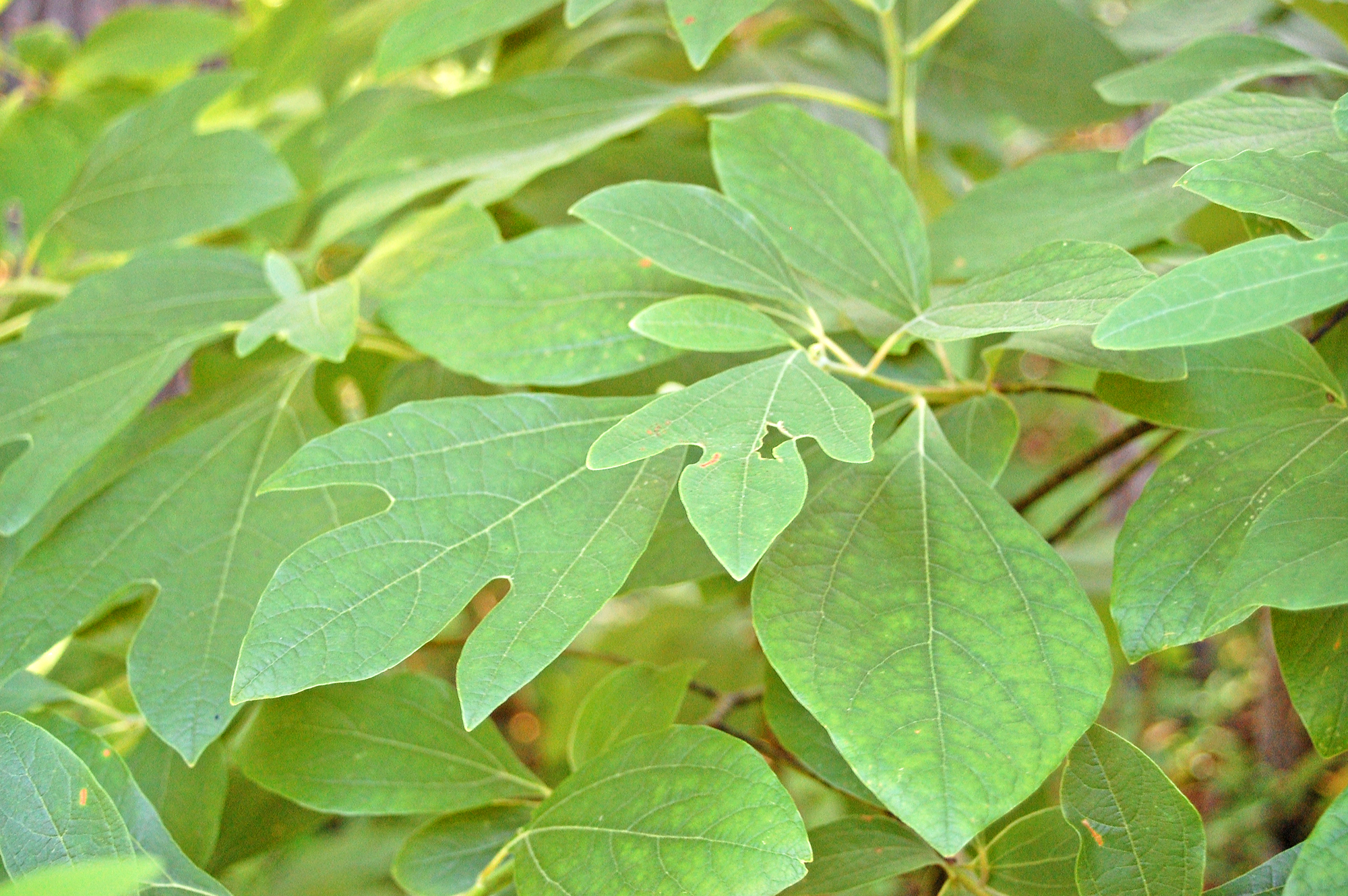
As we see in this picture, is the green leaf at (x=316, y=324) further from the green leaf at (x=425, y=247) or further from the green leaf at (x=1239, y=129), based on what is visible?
the green leaf at (x=1239, y=129)

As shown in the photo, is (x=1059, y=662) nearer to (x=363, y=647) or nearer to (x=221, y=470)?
(x=363, y=647)

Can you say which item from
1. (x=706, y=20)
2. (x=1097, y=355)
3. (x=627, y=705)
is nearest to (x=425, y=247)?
(x=706, y=20)

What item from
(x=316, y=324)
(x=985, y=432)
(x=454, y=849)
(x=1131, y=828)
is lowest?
(x=454, y=849)

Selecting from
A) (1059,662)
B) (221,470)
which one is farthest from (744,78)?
(1059,662)

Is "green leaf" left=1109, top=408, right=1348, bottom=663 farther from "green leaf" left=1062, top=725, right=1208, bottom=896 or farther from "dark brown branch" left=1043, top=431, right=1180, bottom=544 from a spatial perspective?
"dark brown branch" left=1043, top=431, right=1180, bottom=544

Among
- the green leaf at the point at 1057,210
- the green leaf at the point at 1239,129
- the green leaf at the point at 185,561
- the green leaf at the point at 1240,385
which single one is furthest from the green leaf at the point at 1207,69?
the green leaf at the point at 185,561

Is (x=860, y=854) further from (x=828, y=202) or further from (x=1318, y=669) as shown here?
(x=828, y=202)
